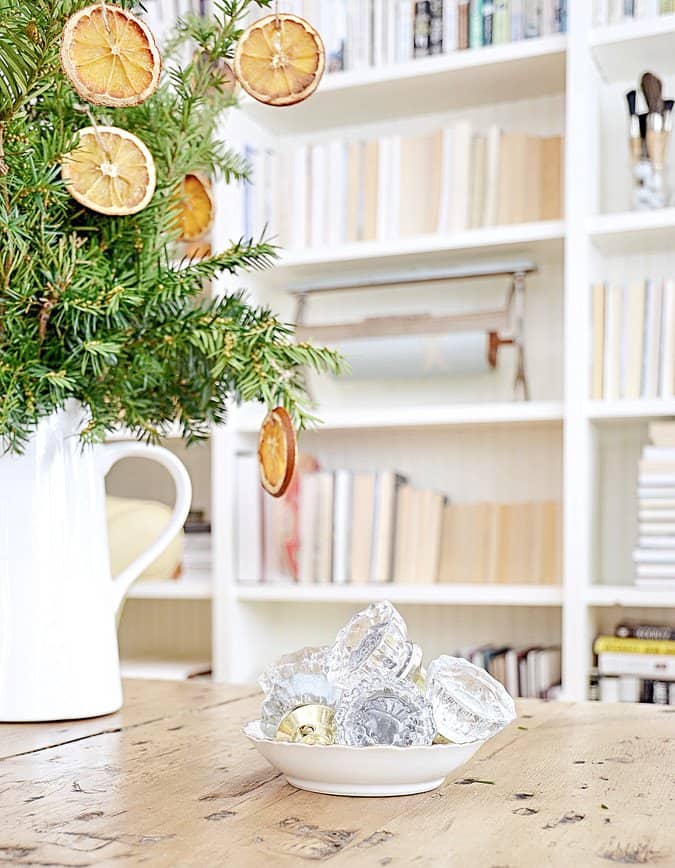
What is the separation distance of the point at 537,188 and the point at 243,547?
0.94 metres

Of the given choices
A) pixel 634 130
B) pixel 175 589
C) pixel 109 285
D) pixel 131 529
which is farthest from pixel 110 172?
pixel 175 589

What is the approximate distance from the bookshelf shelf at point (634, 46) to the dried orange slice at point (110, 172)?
1384 millimetres

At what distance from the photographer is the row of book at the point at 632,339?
2037 mm

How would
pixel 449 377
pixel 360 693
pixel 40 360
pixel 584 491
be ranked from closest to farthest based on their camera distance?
pixel 360 693, pixel 40 360, pixel 584 491, pixel 449 377

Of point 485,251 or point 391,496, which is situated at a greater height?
point 485,251

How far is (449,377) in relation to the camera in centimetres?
237

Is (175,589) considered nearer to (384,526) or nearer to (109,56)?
(384,526)

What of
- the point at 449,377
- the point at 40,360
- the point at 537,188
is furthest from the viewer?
the point at 449,377

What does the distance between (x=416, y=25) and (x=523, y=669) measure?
1.30 m

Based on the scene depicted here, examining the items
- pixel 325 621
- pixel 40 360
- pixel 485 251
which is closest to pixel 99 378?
pixel 40 360

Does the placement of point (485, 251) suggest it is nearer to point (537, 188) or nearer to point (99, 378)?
point (537, 188)

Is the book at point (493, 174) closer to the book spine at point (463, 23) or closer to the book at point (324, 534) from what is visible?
the book spine at point (463, 23)

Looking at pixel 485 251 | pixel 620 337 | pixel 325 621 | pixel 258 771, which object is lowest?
pixel 325 621

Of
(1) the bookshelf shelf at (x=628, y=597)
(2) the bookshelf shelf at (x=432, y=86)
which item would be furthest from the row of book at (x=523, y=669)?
(2) the bookshelf shelf at (x=432, y=86)
